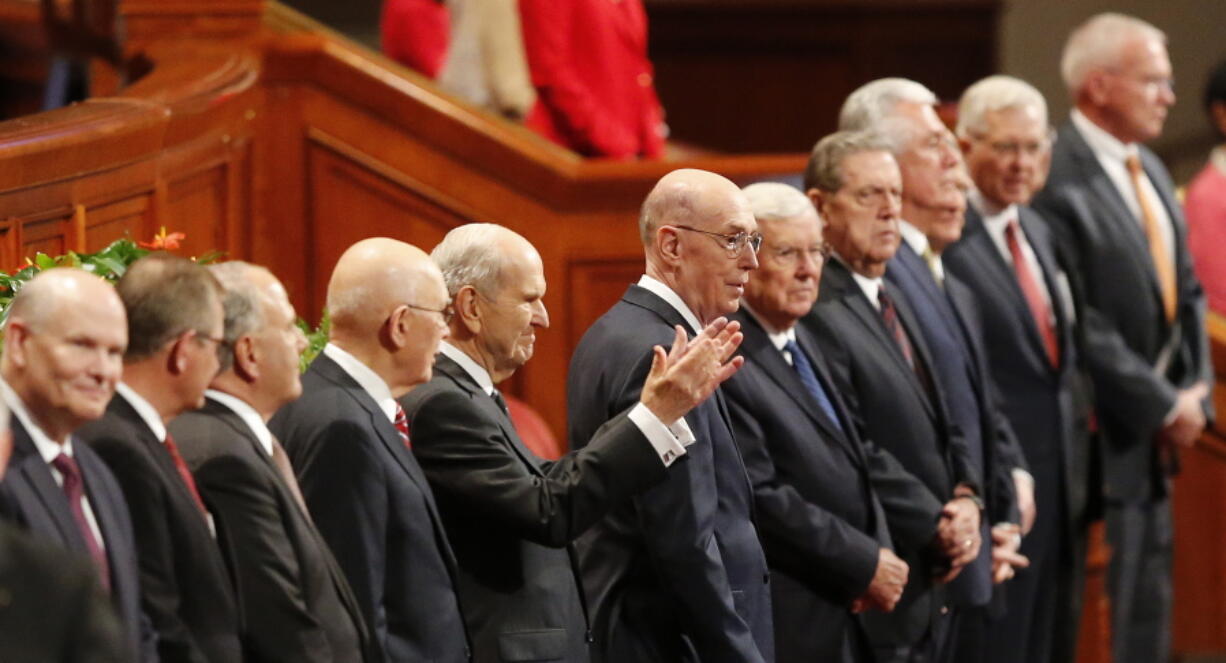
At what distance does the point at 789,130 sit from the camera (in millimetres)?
9578

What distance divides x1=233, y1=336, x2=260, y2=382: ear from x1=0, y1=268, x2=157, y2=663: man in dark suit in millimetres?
310

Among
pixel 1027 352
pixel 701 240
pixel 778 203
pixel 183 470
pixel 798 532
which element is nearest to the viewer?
pixel 183 470

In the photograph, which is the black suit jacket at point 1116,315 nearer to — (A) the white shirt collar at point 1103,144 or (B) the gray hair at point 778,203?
(A) the white shirt collar at point 1103,144

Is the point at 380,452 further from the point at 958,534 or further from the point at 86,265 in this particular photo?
the point at 958,534

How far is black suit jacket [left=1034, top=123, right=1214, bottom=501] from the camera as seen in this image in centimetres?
572

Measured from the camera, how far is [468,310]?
3604mm

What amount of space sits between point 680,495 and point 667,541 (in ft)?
0.28

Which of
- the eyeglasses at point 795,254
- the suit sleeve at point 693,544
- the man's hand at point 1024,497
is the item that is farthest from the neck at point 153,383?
the man's hand at point 1024,497

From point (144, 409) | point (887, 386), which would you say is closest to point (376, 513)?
point (144, 409)

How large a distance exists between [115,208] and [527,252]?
1192mm

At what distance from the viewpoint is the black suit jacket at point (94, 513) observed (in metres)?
2.56

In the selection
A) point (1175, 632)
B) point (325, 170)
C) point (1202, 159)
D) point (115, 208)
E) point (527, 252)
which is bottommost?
point (1175, 632)

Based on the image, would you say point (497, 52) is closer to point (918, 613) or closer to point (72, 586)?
point (918, 613)

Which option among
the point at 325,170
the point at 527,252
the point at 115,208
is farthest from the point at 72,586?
the point at 325,170
